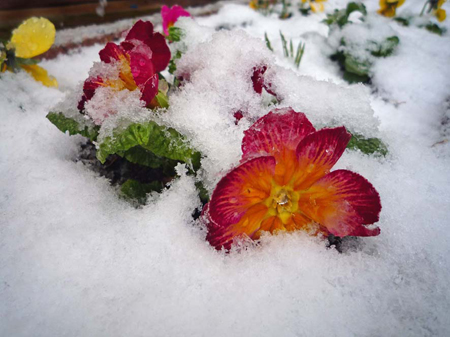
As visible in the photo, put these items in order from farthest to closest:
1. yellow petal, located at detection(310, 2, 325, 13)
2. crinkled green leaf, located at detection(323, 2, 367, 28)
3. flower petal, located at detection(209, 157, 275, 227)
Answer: yellow petal, located at detection(310, 2, 325, 13), crinkled green leaf, located at detection(323, 2, 367, 28), flower petal, located at detection(209, 157, 275, 227)

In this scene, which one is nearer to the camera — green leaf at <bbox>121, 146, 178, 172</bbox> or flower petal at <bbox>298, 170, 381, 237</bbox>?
flower petal at <bbox>298, 170, 381, 237</bbox>

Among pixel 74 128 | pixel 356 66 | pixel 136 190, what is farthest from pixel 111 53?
pixel 356 66

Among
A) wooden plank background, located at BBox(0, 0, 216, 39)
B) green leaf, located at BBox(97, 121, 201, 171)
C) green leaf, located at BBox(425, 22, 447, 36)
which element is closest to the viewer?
green leaf, located at BBox(97, 121, 201, 171)

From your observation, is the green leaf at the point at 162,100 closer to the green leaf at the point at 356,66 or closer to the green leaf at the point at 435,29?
the green leaf at the point at 356,66

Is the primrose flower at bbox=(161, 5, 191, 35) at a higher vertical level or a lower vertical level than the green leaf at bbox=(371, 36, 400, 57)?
higher

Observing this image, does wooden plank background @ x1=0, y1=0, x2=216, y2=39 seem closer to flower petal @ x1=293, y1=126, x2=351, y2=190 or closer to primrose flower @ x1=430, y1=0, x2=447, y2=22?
flower petal @ x1=293, y1=126, x2=351, y2=190

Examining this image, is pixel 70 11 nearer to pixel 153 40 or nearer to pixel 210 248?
pixel 153 40

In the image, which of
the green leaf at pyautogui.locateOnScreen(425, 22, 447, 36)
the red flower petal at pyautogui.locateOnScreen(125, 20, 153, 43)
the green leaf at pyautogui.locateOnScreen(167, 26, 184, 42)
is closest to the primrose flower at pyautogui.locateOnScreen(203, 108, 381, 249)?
the red flower petal at pyautogui.locateOnScreen(125, 20, 153, 43)

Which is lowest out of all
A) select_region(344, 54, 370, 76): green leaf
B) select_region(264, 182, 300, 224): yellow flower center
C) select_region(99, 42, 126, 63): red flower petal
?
select_region(344, 54, 370, 76): green leaf
